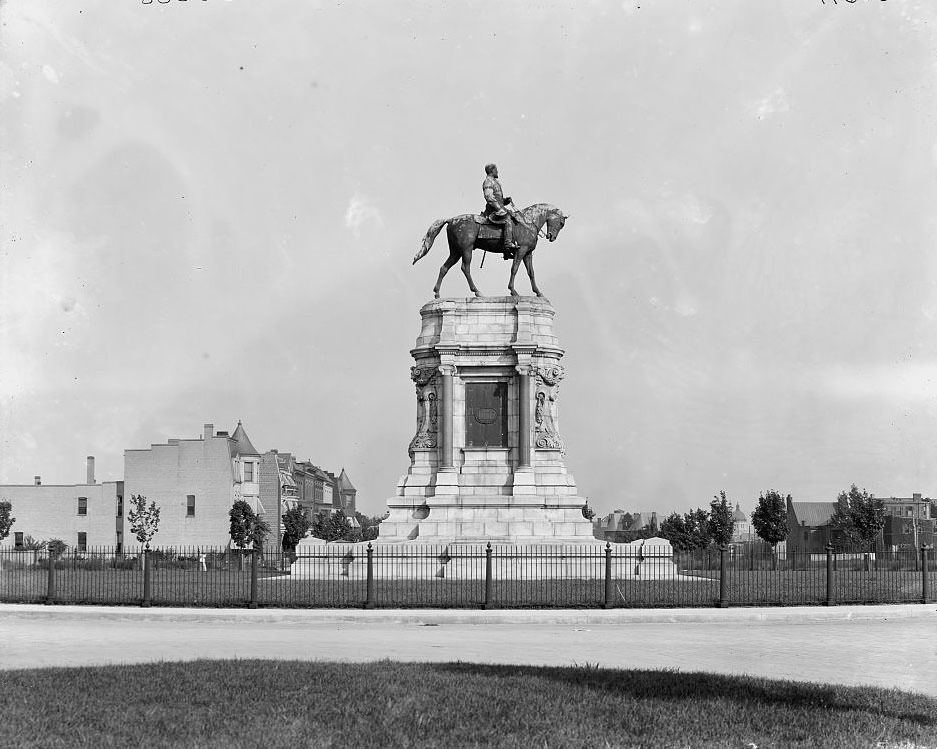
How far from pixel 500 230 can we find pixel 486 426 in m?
6.05

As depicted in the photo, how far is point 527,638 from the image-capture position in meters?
19.1

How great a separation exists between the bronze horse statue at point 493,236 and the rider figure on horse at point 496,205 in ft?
0.63

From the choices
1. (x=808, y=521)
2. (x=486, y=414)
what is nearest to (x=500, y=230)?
(x=486, y=414)

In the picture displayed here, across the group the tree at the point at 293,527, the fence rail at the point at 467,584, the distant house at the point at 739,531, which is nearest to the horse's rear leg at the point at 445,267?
the fence rail at the point at 467,584

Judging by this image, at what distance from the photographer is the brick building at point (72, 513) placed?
86000 millimetres

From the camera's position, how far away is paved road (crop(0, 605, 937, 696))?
1572 cm

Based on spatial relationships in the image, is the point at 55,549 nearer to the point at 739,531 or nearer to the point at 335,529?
the point at 335,529

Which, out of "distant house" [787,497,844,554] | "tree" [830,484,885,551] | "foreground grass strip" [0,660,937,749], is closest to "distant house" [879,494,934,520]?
"distant house" [787,497,844,554]

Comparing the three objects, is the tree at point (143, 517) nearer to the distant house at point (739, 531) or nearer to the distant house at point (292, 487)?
the distant house at point (292, 487)

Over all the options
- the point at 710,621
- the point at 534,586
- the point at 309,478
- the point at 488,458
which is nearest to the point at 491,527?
the point at 488,458

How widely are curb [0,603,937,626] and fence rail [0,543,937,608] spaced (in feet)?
4.70

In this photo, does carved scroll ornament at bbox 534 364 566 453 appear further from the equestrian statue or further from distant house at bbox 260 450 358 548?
distant house at bbox 260 450 358 548

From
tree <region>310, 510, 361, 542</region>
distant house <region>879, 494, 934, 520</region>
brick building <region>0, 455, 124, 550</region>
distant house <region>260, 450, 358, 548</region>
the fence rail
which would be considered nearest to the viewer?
the fence rail

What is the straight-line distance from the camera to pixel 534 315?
37656mm
